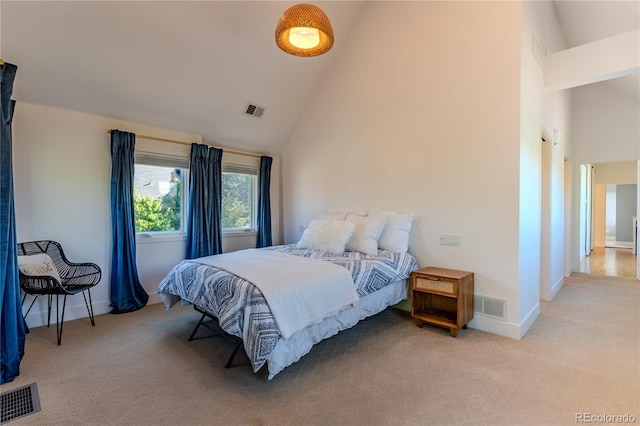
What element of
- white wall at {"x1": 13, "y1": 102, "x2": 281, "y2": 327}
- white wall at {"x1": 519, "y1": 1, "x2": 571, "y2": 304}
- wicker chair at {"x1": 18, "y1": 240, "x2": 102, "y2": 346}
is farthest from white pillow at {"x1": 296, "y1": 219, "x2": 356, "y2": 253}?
wicker chair at {"x1": 18, "y1": 240, "x2": 102, "y2": 346}

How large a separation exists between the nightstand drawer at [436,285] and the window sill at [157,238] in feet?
10.3

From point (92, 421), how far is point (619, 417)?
300 centimetres

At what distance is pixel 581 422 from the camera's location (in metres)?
1.70

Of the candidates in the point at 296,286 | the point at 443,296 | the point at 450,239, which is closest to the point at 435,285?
the point at 443,296

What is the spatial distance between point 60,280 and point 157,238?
114 cm

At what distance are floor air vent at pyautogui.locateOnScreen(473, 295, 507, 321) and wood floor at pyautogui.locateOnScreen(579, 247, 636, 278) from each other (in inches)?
162

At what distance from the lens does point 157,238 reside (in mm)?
3951

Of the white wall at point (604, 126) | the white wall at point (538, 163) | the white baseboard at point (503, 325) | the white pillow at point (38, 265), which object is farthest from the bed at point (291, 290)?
the white wall at point (604, 126)

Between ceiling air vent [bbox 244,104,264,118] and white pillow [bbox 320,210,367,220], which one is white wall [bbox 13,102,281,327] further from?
white pillow [bbox 320,210,367,220]

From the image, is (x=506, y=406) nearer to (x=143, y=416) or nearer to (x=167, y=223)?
(x=143, y=416)

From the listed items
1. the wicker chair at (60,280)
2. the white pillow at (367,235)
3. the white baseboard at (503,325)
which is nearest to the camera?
the wicker chair at (60,280)

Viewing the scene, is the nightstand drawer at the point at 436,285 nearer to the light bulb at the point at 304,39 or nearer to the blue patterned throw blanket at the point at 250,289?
the blue patterned throw blanket at the point at 250,289

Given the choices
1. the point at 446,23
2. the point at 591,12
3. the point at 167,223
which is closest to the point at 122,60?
the point at 167,223

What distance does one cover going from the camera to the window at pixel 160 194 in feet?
12.8
